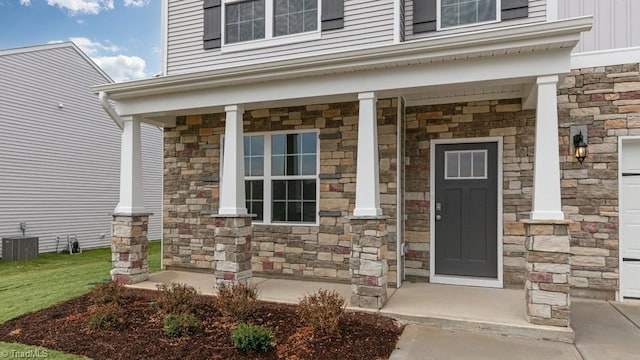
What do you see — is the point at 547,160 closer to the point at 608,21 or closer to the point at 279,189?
the point at 608,21

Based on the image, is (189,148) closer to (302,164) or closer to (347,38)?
(302,164)

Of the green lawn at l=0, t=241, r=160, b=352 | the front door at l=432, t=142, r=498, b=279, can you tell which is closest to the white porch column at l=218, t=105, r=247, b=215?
the green lawn at l=0, t=241, r=160, b=352

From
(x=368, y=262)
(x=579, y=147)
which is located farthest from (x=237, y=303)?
(x=579, y=147)

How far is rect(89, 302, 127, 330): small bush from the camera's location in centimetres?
424

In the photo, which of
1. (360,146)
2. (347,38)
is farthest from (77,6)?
(360,146)

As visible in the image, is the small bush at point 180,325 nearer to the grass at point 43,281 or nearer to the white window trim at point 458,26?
the grass at point 43,281

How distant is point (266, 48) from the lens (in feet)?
21.6

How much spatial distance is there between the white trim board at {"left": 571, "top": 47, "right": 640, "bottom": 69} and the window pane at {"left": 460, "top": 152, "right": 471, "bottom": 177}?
1.72 metres

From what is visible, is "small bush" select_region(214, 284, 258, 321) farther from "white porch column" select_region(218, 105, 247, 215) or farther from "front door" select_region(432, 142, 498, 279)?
"front door" select_region(432, 142, 498, 279)

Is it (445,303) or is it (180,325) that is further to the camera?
(445,303)

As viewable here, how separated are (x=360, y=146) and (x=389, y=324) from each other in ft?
6.48

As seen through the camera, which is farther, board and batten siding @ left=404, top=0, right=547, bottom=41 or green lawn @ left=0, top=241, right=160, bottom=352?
board and batten siding @ left=404, top=0, right=547, bottom=41

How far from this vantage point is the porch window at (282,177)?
6203mm

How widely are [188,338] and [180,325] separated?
0.16 metres
